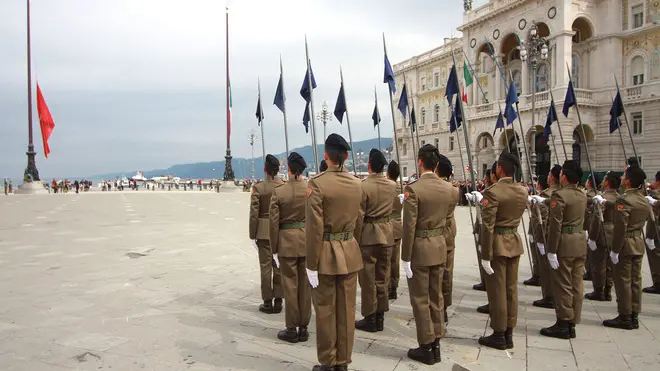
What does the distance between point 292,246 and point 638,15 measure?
35548mm

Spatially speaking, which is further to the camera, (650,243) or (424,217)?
(650,243)

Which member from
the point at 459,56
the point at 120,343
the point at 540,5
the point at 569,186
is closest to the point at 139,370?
the point at 120,343

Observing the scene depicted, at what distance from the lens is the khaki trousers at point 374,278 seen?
542 cm

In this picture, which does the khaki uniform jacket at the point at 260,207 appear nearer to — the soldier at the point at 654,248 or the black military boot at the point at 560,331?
the black military boot at the point at 560,331

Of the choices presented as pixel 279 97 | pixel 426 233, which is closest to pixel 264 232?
pixel 426 233

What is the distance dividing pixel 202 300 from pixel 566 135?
3139 centimetres

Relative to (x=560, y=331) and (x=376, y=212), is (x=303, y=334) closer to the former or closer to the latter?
(x=376, y=212)

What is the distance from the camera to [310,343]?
5020 millimetres

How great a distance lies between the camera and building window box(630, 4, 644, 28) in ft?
100

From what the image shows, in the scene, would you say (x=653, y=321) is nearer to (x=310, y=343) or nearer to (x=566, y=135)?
(x=310, y=343)

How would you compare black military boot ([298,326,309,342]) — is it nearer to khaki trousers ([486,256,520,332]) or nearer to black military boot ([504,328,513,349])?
khaki trousers ([486,256,520,332])

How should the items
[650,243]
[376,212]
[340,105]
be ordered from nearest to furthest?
1. [376,212]
2. [650,243]
3. [340,105]

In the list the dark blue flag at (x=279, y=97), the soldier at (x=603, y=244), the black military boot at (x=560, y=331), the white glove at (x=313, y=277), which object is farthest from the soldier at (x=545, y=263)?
the dark blue flag at (x=279, y=97)

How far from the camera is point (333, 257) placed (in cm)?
416
